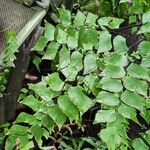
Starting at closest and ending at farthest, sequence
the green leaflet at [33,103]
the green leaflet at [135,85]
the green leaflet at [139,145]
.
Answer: the green leaflet at [135,85]
the green leaflet at [33,103]
the green leaflet at [139,145]

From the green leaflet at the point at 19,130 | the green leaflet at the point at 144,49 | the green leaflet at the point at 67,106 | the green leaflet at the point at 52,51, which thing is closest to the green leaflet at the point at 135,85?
the green leaflet at the point at 144,49

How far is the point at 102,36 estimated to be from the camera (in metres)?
1.57

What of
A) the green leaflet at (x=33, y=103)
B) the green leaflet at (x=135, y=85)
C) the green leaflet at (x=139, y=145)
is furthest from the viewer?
the green leaflet at (x=139, y=145)

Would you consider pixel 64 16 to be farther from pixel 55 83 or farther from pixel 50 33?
pixel 55 83

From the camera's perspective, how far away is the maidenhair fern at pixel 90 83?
1493 mm

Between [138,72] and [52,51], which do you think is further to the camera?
[52,51]

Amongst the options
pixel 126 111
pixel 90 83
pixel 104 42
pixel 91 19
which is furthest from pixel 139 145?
pixel 91 19

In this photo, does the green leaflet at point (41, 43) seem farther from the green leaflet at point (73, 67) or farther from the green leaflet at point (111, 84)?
the green leaflet at point (111, 84)

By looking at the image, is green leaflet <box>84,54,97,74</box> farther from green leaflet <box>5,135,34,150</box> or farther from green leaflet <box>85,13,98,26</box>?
green leaflet <box>5,135,34,150</box>

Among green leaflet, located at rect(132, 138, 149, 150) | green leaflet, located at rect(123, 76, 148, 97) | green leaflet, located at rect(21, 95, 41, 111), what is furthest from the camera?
green leaflet, located at rect(132, 138, 149, 150)

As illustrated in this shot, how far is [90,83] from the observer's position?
156 centimetres

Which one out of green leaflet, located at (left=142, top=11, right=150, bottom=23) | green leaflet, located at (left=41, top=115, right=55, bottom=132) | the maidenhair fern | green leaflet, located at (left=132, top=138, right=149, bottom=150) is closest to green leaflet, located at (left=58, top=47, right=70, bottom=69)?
the maidenhair fern

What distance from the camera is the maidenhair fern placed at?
149cm

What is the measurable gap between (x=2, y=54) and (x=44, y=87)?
0.82 feet
